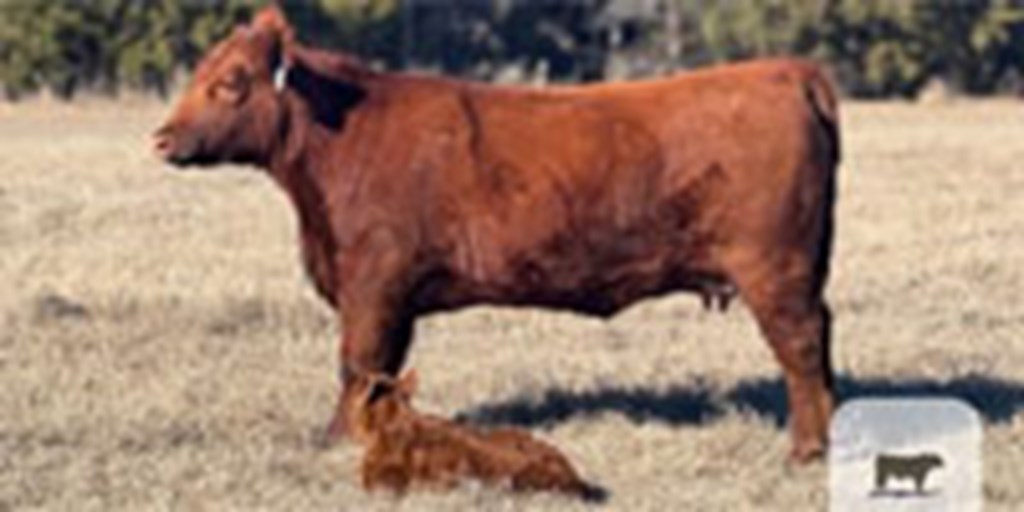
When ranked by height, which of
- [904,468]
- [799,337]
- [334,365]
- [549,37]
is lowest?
[549,37]

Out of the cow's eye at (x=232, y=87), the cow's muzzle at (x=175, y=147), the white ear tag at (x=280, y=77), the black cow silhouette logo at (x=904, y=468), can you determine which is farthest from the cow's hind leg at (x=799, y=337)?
the cow's muzzle at (x=175, y=147)

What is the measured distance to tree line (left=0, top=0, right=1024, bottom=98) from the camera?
42.6 meters

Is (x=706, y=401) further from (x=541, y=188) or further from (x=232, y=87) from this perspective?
(x=232, y=87)

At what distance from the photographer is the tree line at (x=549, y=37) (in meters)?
42.6

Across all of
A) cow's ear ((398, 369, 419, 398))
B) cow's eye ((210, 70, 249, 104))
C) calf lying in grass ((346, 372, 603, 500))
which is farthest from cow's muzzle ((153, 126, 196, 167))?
calf lying in grass ((346, 372, 603, 500))

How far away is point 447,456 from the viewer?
9.62m

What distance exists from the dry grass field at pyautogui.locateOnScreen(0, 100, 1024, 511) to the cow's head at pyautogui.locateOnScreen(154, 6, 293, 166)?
1147mm

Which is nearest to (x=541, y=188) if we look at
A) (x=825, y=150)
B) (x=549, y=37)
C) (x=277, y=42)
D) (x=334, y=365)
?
(x=825, y=150)

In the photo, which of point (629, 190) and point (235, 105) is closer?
point (629, 190)

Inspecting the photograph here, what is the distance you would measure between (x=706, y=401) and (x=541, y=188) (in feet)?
5.47

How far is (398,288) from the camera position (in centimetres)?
1089

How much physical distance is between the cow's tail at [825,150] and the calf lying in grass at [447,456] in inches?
65.8

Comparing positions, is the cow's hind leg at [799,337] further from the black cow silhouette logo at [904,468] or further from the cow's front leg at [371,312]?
the cow's front leg at [371,312]

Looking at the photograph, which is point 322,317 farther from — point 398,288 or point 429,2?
point 429,2
